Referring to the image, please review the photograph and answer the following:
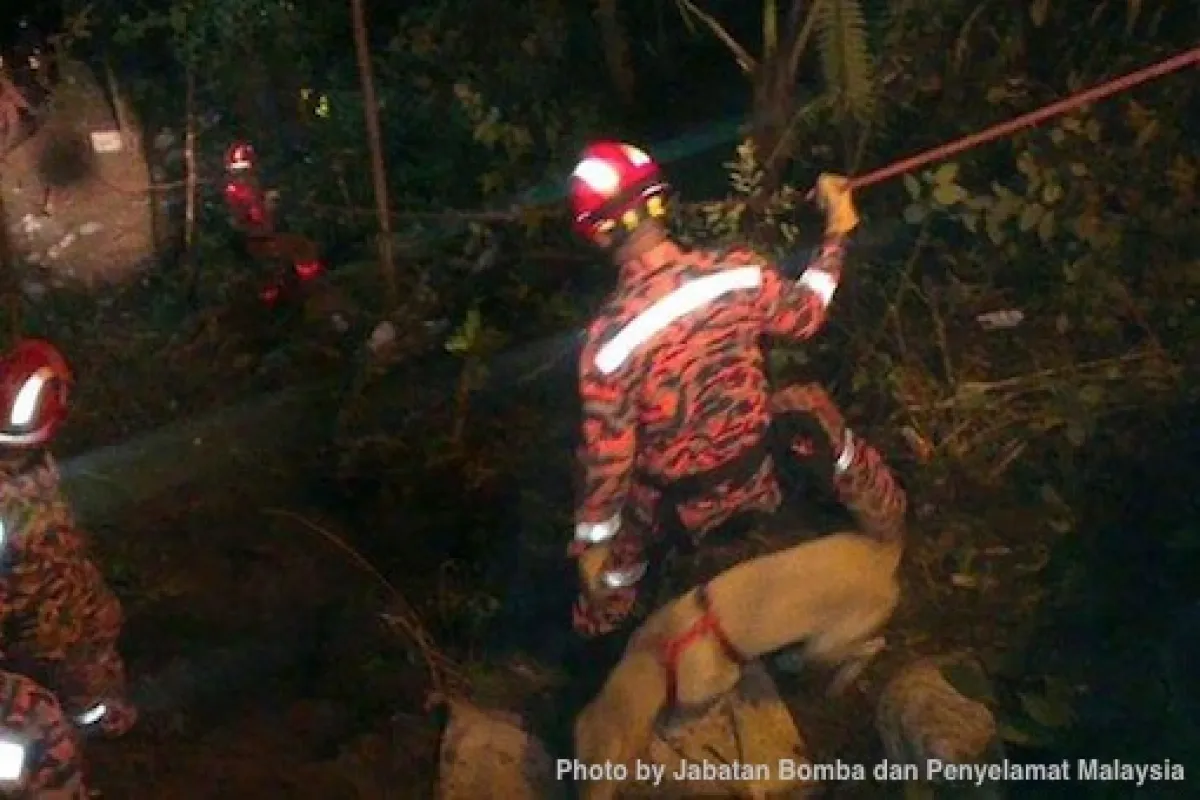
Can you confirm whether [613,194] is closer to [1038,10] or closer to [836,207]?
[836,207]

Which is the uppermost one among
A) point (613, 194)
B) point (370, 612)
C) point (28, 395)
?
point (613, 194)

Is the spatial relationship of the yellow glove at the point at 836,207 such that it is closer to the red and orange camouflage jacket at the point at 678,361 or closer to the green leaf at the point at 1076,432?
the red and orange camouflage jacket at the point at 678,361

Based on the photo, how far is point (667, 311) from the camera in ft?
15.0

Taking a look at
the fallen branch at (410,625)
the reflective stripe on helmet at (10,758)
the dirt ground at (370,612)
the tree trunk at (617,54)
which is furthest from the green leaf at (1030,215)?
the reflective stripe on helmet at (10,758)

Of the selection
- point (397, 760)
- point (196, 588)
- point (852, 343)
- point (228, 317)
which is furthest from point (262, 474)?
point (852, 343)

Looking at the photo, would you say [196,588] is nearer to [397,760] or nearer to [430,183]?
[397,760]

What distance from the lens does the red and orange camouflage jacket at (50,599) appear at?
185 inches

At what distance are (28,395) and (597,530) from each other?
1.60m

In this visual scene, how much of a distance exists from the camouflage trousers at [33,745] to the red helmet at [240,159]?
4314mm

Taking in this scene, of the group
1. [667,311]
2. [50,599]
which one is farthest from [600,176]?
[50,599]

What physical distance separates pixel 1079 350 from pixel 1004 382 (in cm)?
43

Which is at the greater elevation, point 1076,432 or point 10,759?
point 10,759

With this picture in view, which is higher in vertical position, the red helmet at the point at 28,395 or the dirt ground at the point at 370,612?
the red helmet at the point at 28,395

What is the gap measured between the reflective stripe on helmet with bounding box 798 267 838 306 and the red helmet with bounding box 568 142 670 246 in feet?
1.56
